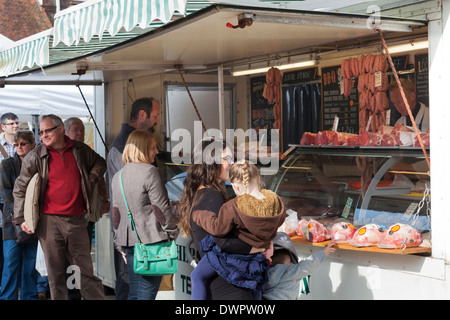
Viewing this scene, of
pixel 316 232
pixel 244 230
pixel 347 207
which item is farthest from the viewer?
pixel 347 207

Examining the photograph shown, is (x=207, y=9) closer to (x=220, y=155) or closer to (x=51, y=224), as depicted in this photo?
(x=220, y=155)

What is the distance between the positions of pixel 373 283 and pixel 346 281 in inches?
8.5

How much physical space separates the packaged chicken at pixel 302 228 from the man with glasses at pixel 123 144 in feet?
5.84

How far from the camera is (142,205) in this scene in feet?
14.8

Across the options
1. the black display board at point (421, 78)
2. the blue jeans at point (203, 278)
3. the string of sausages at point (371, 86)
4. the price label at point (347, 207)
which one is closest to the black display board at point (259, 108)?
the black display board at point (421, 78)

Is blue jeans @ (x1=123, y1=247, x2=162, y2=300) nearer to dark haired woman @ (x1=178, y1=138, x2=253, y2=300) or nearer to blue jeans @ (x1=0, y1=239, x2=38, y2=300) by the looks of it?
dark haired woman @ (x1=178, y1=138, x2=253, y2=300)

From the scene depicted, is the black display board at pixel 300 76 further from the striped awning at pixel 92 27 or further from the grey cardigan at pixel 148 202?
the grey cardigan at pixel 148 202

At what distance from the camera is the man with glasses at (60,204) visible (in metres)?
5.14

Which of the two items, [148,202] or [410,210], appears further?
[148,202]

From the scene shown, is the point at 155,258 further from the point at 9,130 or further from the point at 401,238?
the point at 9,130

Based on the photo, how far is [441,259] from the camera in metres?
3.51

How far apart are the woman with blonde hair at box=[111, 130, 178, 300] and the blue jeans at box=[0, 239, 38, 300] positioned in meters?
1.93

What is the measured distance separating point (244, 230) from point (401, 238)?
106 cm

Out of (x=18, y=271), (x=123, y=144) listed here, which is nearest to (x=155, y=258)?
(x=123, y=144)
